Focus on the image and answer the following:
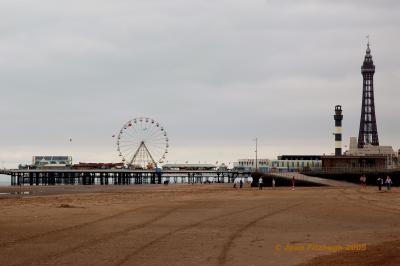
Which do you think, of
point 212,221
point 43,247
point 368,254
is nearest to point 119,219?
point 212,221

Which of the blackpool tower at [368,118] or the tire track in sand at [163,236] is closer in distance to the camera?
the tire track in sand at [163,236]

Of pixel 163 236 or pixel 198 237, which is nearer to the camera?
pixel 198 237

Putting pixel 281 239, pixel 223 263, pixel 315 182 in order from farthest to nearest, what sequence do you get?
pixel 315 182 → pixel 281 239 → pixel 223 263

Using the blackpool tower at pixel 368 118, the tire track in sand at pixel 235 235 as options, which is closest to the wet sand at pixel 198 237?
the tire track in sand at pixel 235 235

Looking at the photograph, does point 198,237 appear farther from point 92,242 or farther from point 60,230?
point 60,230

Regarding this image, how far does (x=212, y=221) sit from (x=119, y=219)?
337 cm

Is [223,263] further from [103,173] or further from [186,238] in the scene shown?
[103,173]

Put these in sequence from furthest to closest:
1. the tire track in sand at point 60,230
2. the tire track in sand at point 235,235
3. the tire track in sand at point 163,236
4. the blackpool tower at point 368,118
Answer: the blackpool tower at point 368,118
the tire track in sand at point 60,230
the tire track in sand at point 235,235
the tire track in sand at point 163,236

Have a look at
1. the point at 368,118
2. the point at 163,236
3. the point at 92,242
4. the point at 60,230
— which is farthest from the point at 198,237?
the point at 368,118

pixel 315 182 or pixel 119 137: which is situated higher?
pixel 119 137

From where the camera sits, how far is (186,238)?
15570 mm

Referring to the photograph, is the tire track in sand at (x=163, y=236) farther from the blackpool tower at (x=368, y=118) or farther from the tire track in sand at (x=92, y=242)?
the blackpool tower at (x=368, y=118)

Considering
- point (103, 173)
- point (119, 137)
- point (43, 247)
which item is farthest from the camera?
point (103, 173)

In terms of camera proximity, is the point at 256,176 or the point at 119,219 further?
the point at 256,176
